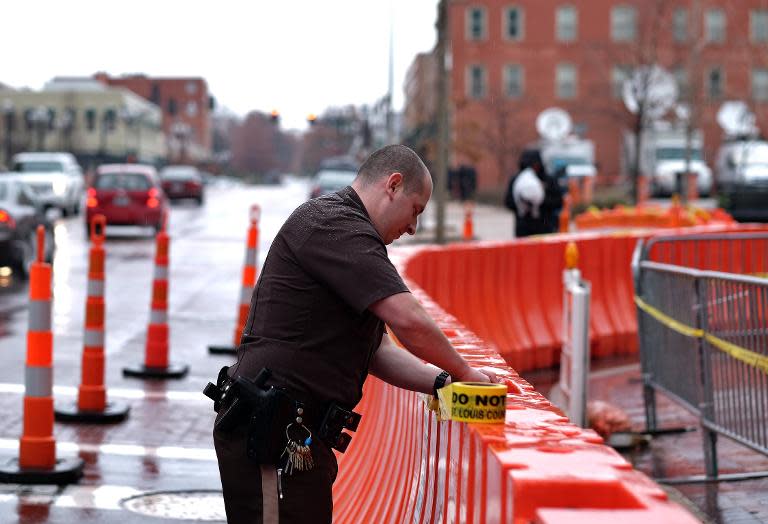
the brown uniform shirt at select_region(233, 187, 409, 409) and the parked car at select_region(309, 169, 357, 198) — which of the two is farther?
the parked car at select_region(309, 169, 357, 198)

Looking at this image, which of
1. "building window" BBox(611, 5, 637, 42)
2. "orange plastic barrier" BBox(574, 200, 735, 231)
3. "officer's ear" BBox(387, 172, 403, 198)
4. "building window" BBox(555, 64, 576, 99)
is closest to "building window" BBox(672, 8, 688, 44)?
"building window" BBox(611, 5, 637, 42)

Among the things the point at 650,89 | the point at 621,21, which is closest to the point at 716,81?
the point at 621,21

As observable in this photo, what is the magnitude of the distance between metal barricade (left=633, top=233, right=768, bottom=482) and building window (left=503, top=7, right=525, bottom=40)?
6923 cm

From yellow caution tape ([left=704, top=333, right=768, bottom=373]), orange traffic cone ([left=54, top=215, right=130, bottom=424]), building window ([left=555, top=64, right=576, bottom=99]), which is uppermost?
building window ([left=555, top=64, right=576, bottom=99])

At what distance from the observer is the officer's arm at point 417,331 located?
385cm

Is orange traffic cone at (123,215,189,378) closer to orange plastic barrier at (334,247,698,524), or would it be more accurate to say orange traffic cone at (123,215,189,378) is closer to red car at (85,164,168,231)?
orange plastic barrier at (334,247,698,524)

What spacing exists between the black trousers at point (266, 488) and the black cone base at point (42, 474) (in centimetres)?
340

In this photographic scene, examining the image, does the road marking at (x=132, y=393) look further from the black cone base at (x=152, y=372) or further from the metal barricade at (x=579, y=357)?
the metal barricade at (x=579, y=357)

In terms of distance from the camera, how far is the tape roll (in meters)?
3.53

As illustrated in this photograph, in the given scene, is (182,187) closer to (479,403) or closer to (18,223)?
(18,223)

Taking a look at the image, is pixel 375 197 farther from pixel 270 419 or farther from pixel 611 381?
pixel 611 381

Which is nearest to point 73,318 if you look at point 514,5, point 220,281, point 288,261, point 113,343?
point 113,343

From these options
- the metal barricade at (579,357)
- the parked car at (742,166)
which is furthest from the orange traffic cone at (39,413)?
the parked car at (742,166)

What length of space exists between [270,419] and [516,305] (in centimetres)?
847
